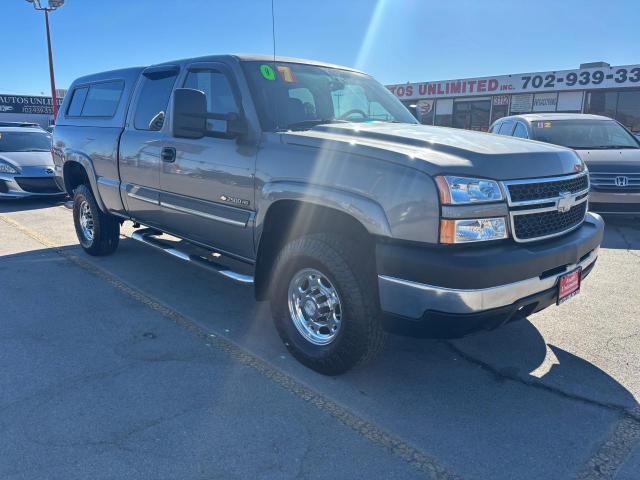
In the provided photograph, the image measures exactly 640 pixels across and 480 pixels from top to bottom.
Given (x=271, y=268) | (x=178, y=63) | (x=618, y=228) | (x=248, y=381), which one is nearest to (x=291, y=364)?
(x=248, y=381)

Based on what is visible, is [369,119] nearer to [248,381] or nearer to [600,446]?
[248,381]

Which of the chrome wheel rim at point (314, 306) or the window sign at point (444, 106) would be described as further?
the window sign at point (444, 106)

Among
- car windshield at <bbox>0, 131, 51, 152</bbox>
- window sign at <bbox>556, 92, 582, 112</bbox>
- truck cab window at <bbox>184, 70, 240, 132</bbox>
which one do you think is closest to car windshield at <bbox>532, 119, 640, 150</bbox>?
truck cab window at <bbox>184, 70, 240, 132</bbox>

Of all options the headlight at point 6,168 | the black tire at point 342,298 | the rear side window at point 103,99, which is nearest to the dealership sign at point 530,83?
the rear side window at point 103,99

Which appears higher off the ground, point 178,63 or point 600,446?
point 178,63

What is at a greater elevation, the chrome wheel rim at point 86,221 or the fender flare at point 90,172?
the fender flare at point 90,172

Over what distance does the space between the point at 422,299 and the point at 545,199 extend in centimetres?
99

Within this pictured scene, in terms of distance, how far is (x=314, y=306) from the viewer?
3314 millimetres


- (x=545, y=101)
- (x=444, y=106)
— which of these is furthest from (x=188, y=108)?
(x=444, y=106)

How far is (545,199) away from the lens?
2.94m

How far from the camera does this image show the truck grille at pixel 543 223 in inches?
111

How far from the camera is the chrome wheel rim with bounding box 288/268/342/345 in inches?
126

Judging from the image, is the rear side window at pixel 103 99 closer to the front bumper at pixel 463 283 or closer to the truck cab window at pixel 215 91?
the truck cab window at pixel 215 91

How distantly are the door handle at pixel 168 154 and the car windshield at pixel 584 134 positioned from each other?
6.01 meters
